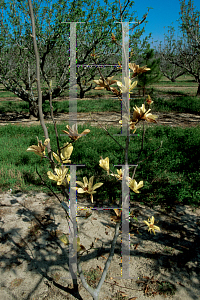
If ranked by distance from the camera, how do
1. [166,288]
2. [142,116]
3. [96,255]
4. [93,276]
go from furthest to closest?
[96,255], [93,276], [166,288], [142,116]

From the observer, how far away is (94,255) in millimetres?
2242

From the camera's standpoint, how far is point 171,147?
461 centimetres

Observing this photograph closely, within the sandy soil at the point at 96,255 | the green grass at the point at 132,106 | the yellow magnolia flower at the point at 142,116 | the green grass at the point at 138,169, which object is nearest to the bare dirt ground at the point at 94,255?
the sandy soil at the point at 96,255

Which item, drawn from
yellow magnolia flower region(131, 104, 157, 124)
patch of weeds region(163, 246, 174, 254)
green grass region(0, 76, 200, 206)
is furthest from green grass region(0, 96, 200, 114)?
yellow magnolia flower region(131, 104, 157, 124)

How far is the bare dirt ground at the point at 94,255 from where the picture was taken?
1.86 metres

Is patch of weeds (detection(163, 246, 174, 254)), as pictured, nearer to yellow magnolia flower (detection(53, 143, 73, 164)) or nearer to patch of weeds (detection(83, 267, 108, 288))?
patch of weeds (detection(83, 267, 108, 288))

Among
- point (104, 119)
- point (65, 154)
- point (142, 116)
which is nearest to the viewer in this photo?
point (142, 116)

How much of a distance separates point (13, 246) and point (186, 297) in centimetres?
161

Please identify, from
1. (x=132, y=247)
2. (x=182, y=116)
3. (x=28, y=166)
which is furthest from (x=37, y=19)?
(x=132, y=247)

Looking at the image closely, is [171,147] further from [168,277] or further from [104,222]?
[168,277]

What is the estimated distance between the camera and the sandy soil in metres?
1.86

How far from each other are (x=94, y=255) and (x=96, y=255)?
2 cm

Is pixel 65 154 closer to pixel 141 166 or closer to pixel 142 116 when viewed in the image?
pixel 142 116

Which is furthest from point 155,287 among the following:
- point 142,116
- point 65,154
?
point 142,116
